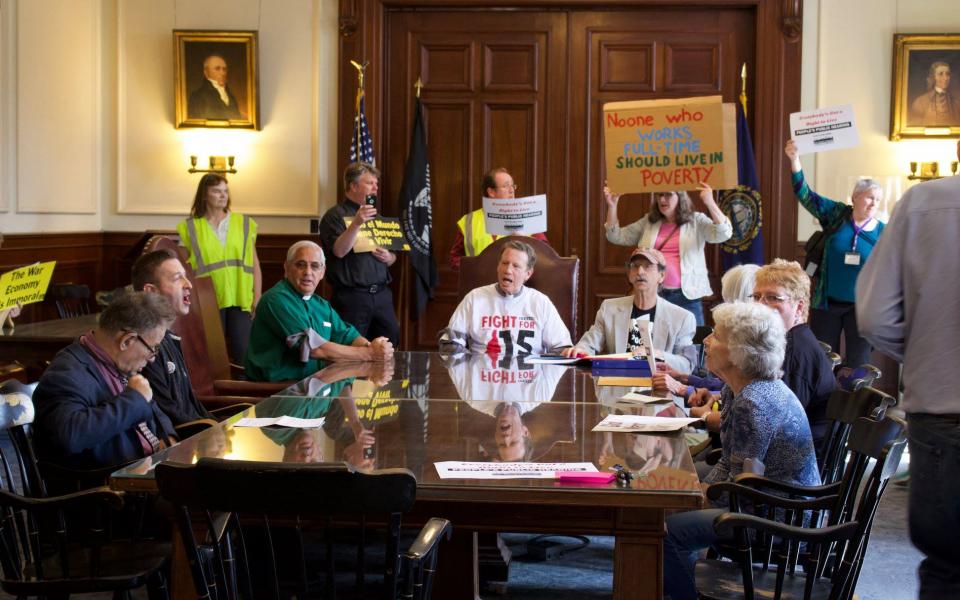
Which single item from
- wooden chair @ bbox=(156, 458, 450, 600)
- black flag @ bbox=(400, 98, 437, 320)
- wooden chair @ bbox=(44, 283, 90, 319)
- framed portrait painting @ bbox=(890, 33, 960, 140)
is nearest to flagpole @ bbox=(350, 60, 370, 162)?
black flag @ bbox=(400, 98, 437, 320)

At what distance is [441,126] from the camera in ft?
26.2

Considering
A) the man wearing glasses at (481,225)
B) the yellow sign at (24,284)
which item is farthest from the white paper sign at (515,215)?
the yellow sign at (24,284)

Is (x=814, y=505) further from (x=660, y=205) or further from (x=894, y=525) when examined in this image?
(x=660, y=205)

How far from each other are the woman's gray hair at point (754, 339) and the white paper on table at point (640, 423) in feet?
0.77

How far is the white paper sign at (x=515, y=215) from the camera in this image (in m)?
6.07

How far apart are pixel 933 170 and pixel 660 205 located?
7.43 feet

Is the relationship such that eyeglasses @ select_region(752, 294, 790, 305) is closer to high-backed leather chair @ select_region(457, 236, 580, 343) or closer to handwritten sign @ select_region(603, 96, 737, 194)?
high-backed leather chair @ select_region(457, 236, 580, 343)

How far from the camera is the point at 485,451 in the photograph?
9.28 ft

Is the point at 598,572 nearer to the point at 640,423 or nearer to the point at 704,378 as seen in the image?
the point at 704,378

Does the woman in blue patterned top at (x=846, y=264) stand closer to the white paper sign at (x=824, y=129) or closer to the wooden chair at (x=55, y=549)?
the white paper sign at (x=824, y=129)

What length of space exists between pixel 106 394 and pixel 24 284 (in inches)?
69.2

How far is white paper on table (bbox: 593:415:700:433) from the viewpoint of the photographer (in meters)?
3.12

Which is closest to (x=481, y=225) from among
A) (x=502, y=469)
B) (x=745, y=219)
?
(x=745, y=219)

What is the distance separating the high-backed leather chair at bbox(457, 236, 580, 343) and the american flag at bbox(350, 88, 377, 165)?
2180 millimetres
